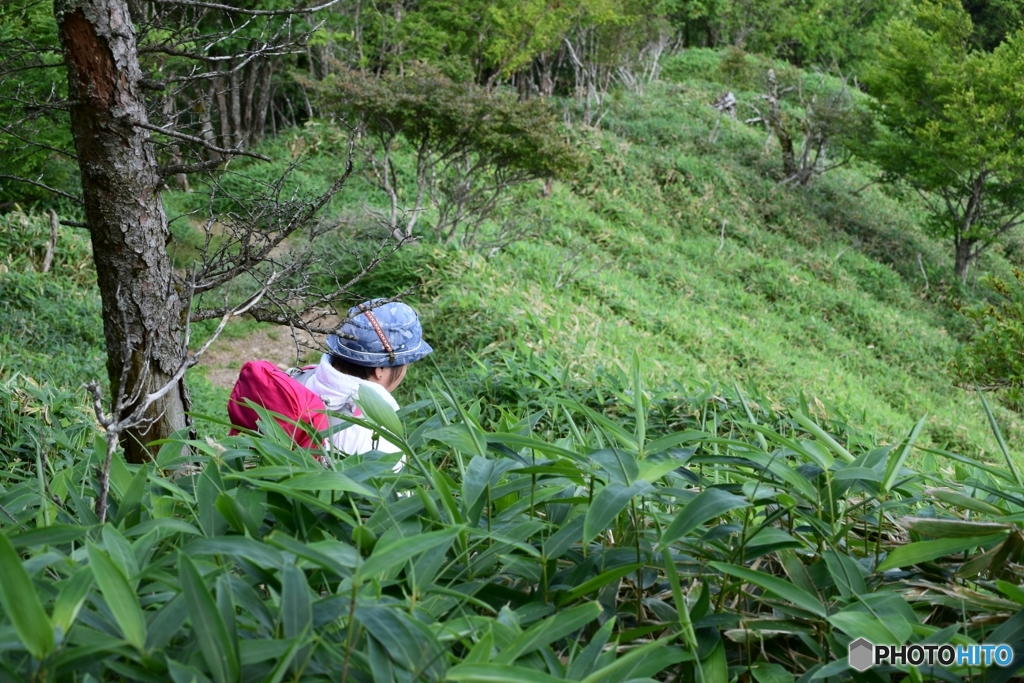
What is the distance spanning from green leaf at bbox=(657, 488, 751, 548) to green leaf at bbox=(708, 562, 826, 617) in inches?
2.2

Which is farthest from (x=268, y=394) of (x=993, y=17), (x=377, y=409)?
(x=993, y=17)

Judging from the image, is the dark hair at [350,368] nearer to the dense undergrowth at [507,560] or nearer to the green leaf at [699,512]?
the dense undergrowth at [507,560]

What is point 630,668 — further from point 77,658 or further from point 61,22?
point 61,22

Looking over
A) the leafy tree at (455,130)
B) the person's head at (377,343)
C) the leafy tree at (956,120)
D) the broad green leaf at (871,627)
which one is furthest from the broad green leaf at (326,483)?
the leafy tree at (956,120)

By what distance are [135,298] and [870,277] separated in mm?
12539

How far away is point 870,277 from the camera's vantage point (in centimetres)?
1298

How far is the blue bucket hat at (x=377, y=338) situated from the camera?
3.00 m

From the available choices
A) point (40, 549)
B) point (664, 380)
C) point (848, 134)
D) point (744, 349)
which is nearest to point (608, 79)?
point (848, 134)

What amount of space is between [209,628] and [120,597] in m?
0.09

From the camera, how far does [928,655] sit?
0.82 metres

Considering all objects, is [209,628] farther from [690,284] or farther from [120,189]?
[690,284]

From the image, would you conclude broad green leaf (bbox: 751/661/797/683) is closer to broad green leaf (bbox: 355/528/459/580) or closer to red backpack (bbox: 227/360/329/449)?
broad green leaf (bbox: 355/528/459/580)

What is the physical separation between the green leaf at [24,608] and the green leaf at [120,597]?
49mm

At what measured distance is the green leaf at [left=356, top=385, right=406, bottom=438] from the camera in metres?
1.07
